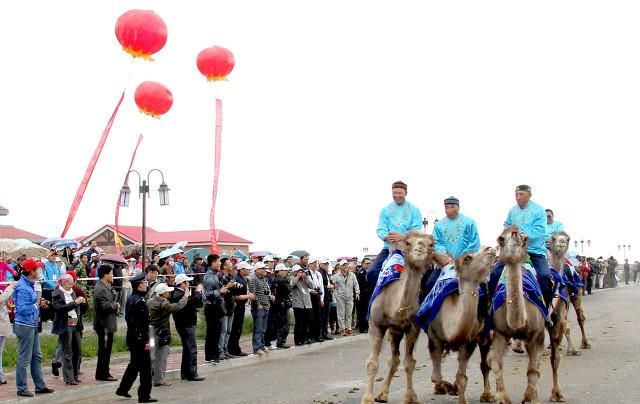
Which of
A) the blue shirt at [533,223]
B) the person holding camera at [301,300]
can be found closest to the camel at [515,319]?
the blue shirt at [533,223]

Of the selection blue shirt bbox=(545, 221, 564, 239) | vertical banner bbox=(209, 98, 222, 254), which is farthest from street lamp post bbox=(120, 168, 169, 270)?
blue shirt bbox=(545, 221, 564, 239)

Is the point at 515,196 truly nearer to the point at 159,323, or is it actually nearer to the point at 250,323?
the point at 159,323

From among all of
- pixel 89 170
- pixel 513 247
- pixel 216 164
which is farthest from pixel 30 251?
pixel 513 247

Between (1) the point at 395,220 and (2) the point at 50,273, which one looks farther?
(2) the point at 50,273

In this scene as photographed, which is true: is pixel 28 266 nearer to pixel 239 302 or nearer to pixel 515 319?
pixel 239 302

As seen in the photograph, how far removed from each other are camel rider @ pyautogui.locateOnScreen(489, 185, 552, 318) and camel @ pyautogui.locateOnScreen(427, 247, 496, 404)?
1466 mm

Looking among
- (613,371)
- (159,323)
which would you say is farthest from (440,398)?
(159,323)

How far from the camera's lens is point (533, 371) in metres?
10.3

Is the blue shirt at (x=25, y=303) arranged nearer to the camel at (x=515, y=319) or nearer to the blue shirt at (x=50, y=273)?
the blue shirt at (x=50, y=273)

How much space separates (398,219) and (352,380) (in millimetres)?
3536

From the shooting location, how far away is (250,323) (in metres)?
23.7

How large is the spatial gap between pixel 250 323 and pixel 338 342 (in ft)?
10.2

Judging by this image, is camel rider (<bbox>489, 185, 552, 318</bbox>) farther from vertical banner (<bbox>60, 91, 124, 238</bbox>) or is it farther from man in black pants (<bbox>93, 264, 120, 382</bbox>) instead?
vertical banner (<bbox>60, 91, 124, 238</bbox>)

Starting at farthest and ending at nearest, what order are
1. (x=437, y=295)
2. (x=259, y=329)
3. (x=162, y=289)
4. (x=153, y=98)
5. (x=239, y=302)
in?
(x=153, y=98) → (x=259, y=329) → (x=239, y=302) → (x=162, y=289) → (x=437, y=295)
